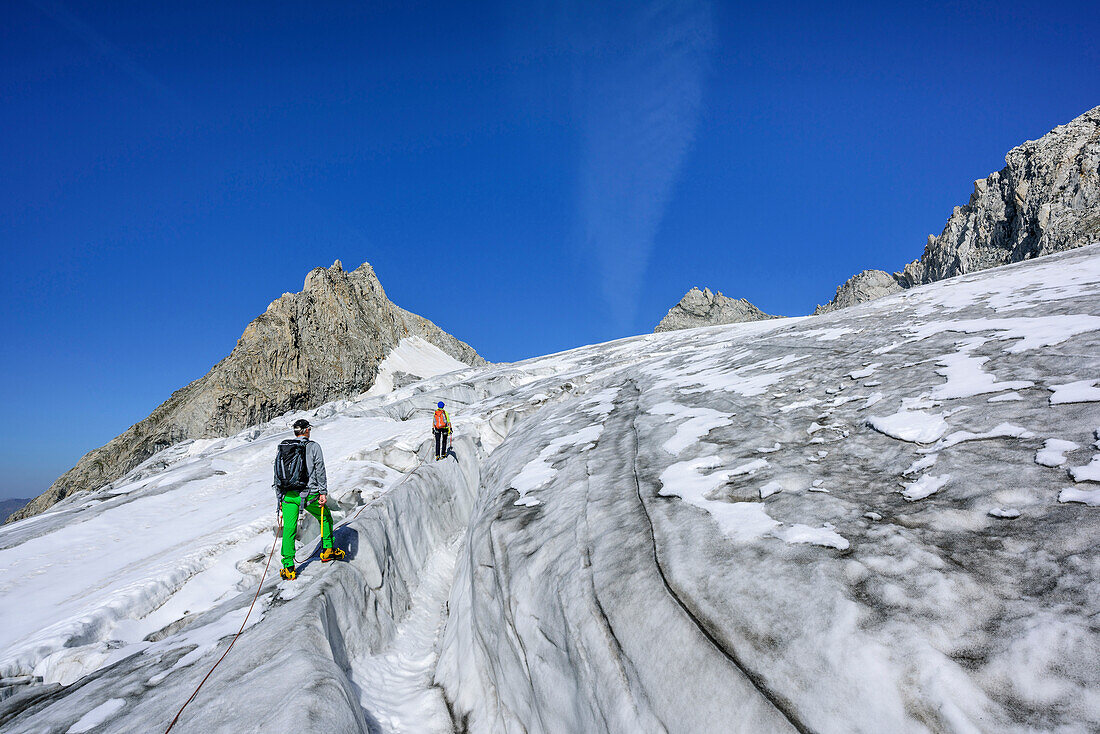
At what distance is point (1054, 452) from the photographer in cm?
378

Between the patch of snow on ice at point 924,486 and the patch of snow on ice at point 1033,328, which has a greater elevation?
the patch of snow on ice at point 1033,328

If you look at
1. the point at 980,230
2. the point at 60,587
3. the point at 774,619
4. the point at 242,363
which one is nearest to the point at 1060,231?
the point at 980,230

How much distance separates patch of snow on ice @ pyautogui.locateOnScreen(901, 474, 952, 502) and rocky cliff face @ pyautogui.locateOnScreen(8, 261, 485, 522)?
172 ft

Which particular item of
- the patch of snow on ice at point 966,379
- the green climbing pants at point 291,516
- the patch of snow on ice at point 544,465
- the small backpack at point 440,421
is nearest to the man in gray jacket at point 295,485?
the green climbing pants at point 291,516

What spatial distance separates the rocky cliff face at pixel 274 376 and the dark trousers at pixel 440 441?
4074cm

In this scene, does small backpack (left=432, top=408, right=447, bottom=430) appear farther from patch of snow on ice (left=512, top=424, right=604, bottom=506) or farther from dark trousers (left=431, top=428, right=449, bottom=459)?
patch of snow on ice (left=512, top=424, right=604, bottom=506)

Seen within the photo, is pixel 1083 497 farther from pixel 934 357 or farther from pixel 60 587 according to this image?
pixel 60 587

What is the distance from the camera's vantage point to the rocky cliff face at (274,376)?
4231 cm

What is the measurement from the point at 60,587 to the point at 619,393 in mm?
12917

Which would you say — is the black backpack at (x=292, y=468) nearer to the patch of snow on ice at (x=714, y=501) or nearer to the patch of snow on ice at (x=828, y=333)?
the patch of snow on ice at (x=714, y=501)

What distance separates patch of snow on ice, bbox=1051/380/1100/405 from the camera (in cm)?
441

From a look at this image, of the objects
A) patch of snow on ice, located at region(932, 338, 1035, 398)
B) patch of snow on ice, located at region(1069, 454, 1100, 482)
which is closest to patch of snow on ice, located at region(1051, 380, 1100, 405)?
patch of snow on ice, located at region(932, 338, 1035, 398)

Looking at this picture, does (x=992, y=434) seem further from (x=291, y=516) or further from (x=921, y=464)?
(x=291, y=516)

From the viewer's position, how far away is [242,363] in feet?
152
